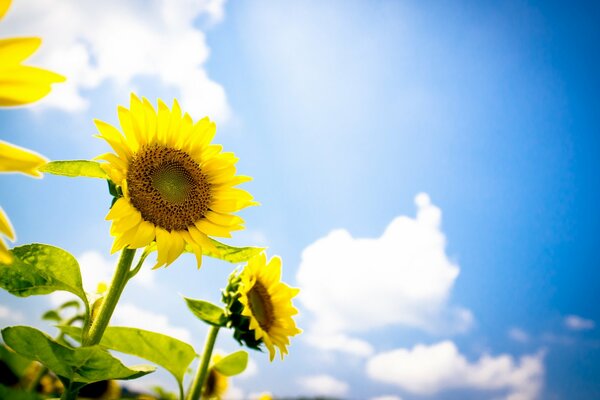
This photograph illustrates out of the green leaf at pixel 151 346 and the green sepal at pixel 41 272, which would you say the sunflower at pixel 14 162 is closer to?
the green sepal at pixel 41 272

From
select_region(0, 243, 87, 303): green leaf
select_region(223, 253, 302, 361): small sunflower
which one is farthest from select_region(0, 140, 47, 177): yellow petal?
select_region(223, 253, 302, 361): small sunflower

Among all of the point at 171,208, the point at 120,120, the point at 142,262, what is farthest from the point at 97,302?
the point at 120,120

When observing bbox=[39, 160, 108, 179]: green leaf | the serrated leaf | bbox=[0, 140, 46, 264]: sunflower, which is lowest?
bbox=[0, 140, 46, 264]: sunflower

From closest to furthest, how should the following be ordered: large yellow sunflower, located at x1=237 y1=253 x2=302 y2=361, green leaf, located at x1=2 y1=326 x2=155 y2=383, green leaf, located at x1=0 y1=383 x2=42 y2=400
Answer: green leaf, located at x1=0 y1=383 x2=42 y2=400, green leaf, located at x1=2 y1=326 x2=155 y2=383, large yellow sunflower, located at x1=237 y1=253 x2=302 y2=361

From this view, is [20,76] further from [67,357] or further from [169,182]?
[169,182]

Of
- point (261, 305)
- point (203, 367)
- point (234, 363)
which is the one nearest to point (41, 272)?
point (203, 367)

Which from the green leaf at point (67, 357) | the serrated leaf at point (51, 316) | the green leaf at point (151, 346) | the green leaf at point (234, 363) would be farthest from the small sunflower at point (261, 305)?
the serrated leaf at point (51, 316)

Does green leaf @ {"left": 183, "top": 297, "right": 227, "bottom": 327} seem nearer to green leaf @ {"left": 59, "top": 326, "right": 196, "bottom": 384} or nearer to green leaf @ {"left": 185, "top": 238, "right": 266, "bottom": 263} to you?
green leaf @ {"left": 59, "top": 326, "right": 196, "bottom": 384}
